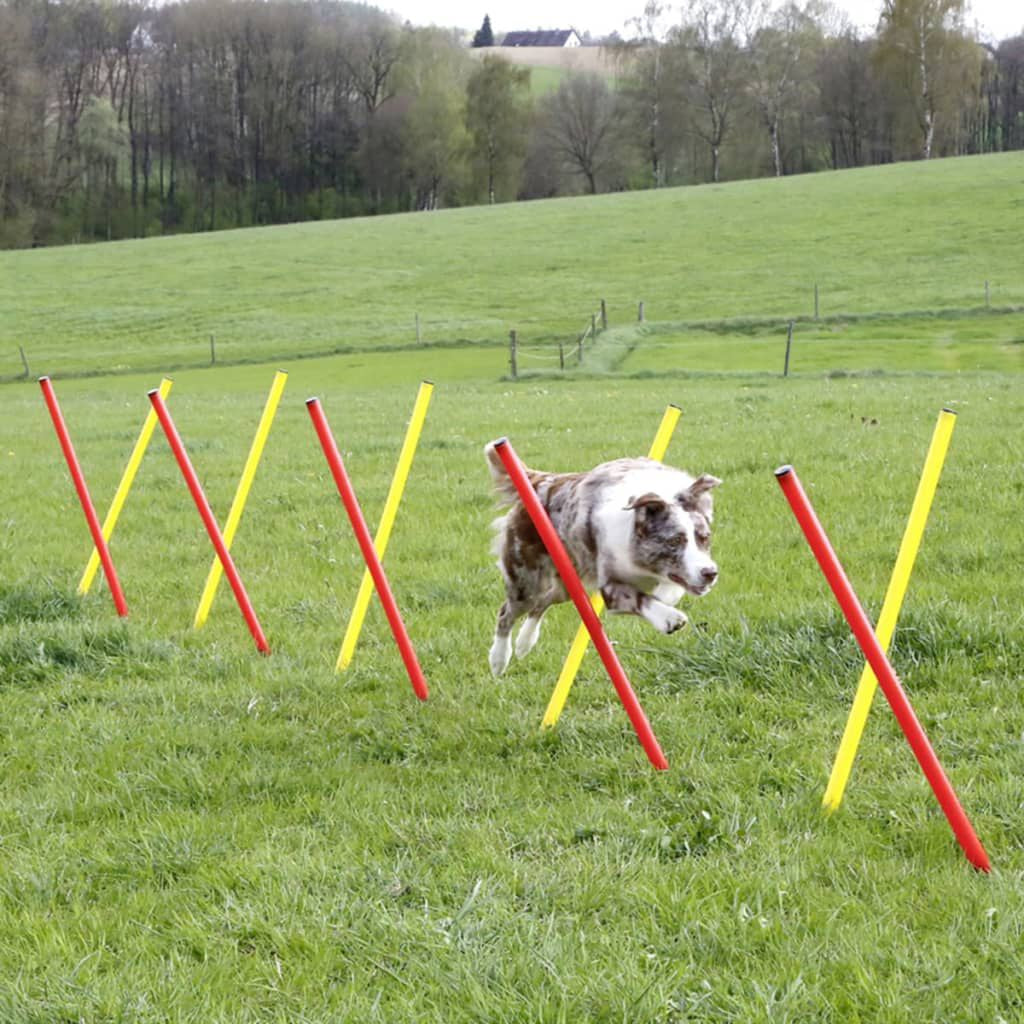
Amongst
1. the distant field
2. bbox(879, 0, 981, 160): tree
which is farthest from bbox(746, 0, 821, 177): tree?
the distant field

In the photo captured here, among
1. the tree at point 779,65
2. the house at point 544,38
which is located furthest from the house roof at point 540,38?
the tree at point 779,65

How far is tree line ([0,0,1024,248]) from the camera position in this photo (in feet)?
289

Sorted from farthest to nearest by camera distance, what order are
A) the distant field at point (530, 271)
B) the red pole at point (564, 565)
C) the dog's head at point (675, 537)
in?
the distant field at point (530, 271) < the red pole at point (564, 565) < the dog's head at point (675, 537)

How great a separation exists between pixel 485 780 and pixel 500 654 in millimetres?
934

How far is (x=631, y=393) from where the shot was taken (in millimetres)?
23109

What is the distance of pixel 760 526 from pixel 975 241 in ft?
157

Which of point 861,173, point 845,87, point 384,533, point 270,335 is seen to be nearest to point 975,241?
point 861,173

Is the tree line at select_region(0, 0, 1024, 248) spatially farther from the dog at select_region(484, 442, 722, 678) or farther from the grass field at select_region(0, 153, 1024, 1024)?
the dog at select_region(484, 442, 722, 678)

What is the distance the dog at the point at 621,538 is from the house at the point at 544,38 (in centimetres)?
19146

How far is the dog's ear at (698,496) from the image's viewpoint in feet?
16.3

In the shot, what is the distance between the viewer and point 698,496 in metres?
5.01

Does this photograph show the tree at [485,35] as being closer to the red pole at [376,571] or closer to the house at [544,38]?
the house at [544,38]

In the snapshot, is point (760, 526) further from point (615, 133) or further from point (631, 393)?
point (615, 133)

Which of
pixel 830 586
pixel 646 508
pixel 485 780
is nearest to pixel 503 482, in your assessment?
pixel 646 508
